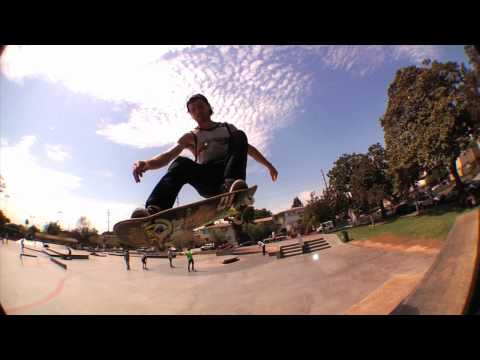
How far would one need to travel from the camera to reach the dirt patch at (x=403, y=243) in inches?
50.1

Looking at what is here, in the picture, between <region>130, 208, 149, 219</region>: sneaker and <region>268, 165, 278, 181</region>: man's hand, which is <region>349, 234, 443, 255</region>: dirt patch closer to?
<region>268, 165, 278, 181</region>: man's hand

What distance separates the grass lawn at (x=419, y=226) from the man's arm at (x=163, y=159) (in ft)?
4.80

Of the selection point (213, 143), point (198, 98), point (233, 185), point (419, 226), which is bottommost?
point (419, 226)

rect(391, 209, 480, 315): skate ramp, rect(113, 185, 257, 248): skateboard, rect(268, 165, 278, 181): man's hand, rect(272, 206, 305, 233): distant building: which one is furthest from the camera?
rect(268, 165, 278, 181): man's hand

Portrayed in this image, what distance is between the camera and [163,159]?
4.96ft

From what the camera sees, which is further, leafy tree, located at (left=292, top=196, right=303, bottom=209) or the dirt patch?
leafy tree, located at (left=292, top=196, right=303, bottom=209)

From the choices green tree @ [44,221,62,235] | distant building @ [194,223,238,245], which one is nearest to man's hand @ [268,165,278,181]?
distant building @ [194,223,238,245]

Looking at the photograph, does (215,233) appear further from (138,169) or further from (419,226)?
(419,226)

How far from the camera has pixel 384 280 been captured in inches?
50.2

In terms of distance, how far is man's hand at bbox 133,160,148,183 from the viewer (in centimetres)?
145

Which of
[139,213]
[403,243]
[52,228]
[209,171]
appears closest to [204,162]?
[209,171]

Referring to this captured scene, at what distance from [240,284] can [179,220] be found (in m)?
0.64

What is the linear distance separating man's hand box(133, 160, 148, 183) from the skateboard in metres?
0.35
